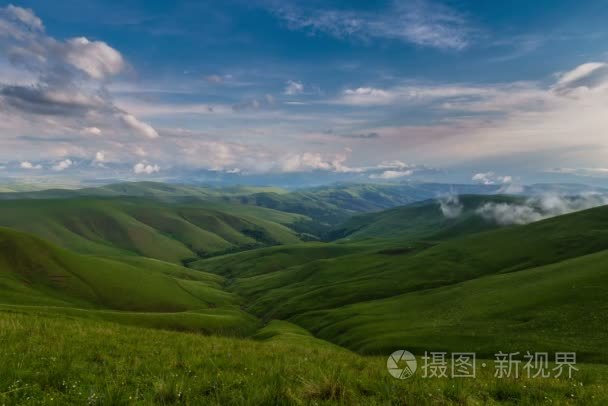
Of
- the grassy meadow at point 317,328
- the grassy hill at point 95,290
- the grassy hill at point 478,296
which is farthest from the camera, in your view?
the grassy hill at point 95,290

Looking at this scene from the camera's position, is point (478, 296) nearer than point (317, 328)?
Yes

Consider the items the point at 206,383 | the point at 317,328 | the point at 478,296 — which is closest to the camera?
the point at 206,383

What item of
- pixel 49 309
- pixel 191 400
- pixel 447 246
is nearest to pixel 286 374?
pixel 191 400

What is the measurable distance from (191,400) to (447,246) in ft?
683

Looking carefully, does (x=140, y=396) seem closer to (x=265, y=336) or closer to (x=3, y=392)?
(x=3, y=392)

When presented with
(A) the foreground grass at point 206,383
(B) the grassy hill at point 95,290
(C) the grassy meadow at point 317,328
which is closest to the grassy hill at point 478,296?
(C) the grassy meadow at point 317,328

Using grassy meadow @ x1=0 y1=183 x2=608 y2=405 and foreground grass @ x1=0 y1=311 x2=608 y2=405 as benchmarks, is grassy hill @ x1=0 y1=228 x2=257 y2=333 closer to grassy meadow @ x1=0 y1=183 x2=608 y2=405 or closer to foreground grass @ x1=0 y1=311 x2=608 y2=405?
grassy meadow @ x1=0 y1=183 x2=608 y2=405

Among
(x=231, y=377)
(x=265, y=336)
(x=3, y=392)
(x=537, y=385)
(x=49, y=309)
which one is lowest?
(x=265, y=336)

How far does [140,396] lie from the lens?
5.79 metres

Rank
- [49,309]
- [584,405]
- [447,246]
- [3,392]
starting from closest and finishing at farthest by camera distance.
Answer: [3,392] → [584,405] → [49,309] → [447,246]

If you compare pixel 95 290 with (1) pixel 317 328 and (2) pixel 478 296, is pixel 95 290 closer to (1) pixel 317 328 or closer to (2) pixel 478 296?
(1) pixel 317 328

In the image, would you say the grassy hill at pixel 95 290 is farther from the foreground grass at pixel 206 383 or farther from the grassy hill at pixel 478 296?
the foreground grass at pixel 206 383

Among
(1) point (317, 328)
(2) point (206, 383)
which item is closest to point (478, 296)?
(1) point (317, 328)

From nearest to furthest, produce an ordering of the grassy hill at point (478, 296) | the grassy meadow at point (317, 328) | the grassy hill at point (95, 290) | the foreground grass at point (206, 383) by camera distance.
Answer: the foreground grass at point (206, 383), the grassy meadow at point (317, 328), the grassy hill at point (478, 296), the grassy hill at point (95, 290)
